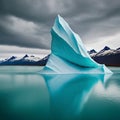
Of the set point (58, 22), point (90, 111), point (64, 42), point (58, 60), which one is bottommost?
point (90, 111)

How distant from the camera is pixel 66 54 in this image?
92.1 feet

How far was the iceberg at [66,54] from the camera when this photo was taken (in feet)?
88.4

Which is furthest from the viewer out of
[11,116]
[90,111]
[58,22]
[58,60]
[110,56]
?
[110,56]

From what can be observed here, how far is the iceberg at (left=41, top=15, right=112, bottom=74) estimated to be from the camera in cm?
2694

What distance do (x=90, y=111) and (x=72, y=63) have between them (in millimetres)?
22103

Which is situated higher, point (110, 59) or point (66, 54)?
point (110, 59)

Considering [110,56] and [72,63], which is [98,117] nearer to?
[72,63]

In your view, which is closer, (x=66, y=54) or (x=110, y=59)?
(x=66, y=54)

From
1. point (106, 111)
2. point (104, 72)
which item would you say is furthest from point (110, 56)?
point (106, 111)

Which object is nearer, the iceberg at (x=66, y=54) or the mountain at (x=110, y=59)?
the iceberg at (x=66, y=54)

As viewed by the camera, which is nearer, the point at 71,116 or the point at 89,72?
the point at 71,116

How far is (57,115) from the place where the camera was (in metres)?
6.34

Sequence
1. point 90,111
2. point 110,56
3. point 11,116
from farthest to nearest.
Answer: point 110,56
point 90,111
point 11,116

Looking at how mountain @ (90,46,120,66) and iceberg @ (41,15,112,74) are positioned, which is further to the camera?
mountain @ (90,46,120,66)
